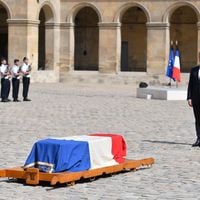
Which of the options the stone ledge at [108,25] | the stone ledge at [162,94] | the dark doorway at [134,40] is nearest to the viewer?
the stone ledge at [162,94]

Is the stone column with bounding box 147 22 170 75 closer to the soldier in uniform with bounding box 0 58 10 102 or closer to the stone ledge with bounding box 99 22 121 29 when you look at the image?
the stone ledge with bounding box 99 22 121 29

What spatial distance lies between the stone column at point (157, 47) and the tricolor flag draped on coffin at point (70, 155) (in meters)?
30.5

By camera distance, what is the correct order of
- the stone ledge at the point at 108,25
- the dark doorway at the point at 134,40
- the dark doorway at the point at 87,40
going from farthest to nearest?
the dark doorway at the point at 87,40 → the dark doorway at the point at 134,40 → the stone ledge at the point at 108,25

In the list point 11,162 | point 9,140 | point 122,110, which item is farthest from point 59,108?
point 11,162

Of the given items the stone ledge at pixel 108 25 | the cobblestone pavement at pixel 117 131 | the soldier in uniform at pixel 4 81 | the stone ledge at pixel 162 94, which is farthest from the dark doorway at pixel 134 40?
the soldier in uniform at pixel 4 81

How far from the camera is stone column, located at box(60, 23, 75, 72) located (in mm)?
42656

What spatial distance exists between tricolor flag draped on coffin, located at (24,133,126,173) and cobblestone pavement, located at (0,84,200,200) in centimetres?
29

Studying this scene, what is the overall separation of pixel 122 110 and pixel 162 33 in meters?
18.4

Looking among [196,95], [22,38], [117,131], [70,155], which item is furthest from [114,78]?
[70,155]

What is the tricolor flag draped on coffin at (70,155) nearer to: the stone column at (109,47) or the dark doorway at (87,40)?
the stone column at (109,47)

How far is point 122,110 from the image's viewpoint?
75.3 ft

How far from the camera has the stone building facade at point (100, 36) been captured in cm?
3956

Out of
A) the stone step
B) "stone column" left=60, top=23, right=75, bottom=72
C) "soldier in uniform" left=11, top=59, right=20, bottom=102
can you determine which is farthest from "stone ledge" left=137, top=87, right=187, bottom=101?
"stone column" left=60, top=23, right=75, bottom=72

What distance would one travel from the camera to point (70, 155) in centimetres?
971
